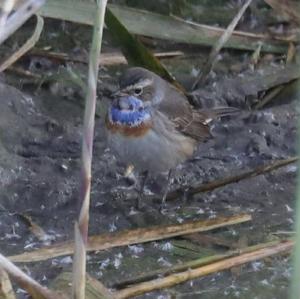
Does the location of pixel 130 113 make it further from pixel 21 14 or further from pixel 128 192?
pixel 21 14

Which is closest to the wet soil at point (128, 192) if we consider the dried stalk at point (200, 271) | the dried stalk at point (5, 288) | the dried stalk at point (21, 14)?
the dried stalk at point (200, 271)

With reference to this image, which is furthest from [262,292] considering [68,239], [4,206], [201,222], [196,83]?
[196,83]

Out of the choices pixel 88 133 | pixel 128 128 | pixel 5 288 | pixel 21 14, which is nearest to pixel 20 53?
pixel 128 128

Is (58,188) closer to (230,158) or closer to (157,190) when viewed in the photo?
(157,190)

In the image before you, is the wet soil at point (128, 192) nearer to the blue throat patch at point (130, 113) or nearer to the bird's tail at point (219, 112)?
the bird's tail at point (219, 112)

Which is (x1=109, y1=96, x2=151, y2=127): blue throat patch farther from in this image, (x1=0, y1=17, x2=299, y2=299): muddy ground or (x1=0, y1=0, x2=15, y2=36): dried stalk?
(x1=0, y1=0, x2=15, y2=36): dried stalk
